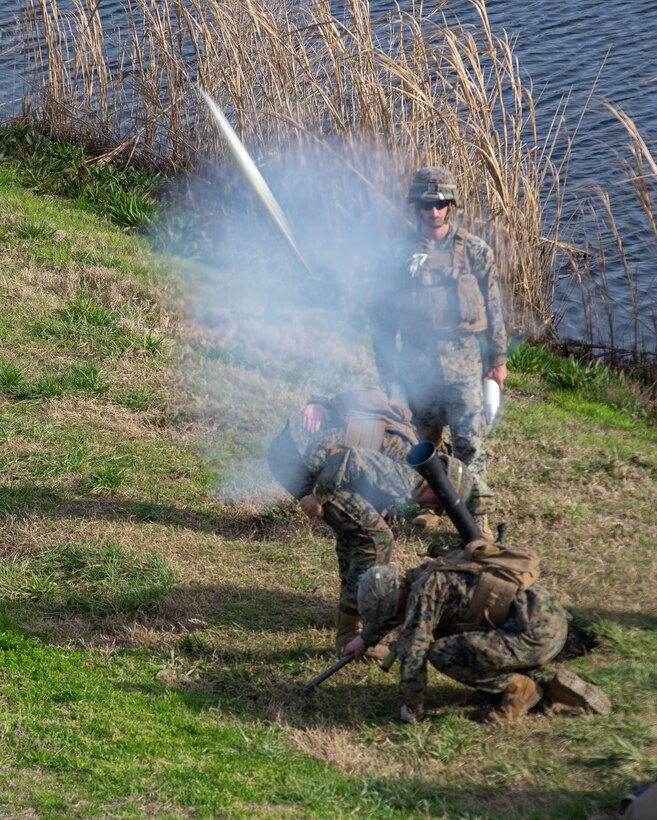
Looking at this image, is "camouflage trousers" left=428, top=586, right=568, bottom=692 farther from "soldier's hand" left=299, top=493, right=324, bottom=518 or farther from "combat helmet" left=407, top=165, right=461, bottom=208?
"combat helmet" left=407, top=165, right=461, bottom=208

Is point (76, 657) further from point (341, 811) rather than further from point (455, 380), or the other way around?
point (455, 380)

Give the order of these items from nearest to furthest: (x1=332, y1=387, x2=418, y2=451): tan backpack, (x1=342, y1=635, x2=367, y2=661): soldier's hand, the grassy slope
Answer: the grassy slope < (x1=342, y1=635, x2=367, y2=661): soldier's hand < (x1=332, y1=387, x2=418, y2=451): tan backpack

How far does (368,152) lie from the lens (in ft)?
33.9

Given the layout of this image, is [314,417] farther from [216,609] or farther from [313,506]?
[216,609]

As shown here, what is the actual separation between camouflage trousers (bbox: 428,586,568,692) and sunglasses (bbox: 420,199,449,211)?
7.81 feet

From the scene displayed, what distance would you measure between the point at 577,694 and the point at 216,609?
7.16ft

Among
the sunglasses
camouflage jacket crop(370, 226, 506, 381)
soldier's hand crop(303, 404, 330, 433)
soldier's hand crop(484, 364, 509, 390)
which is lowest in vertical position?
soldier's hand crop(484, 364, 509, 390)

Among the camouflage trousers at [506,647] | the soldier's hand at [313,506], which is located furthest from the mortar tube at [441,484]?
the soldier's hand at [313,506]

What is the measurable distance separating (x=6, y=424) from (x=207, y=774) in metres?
4.33

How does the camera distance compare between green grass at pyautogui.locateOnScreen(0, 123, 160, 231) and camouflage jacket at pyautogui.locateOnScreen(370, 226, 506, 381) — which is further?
green grass at pyautogui.locateOnScreen(0, 123, 160, 231)

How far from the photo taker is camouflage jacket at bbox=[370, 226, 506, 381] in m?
6.74

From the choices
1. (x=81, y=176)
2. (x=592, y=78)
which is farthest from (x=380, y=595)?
(x=592, y=78)

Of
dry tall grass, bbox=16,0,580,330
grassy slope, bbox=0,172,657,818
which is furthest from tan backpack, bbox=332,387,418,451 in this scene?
dry tall grass, bbox=16,0,580,330

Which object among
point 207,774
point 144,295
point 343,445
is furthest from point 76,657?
point 144,295
